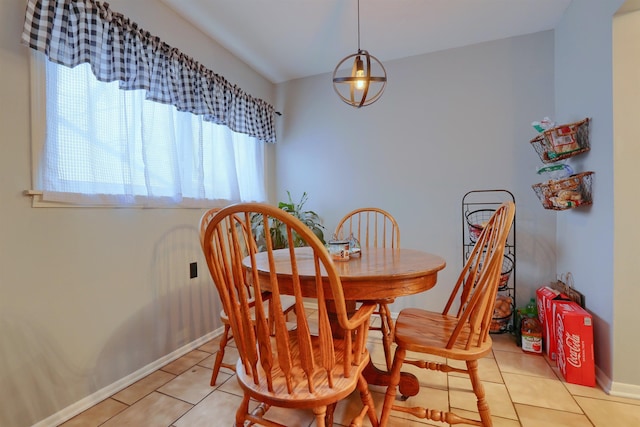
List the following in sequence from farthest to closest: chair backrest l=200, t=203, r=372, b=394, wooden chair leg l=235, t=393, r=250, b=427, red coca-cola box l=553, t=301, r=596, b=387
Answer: red coca-cola box l=553, t=301, r=596, b=387 → wooden chair leg l=235, t=393, r=250, b=427 → chair backrest l=200, t=203, r=372, b=394

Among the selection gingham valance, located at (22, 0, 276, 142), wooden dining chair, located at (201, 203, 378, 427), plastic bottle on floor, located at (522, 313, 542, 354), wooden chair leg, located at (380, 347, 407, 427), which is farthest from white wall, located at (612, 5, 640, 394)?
gingham valance, located at (22, 0, 276, 142)

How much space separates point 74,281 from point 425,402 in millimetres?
1939

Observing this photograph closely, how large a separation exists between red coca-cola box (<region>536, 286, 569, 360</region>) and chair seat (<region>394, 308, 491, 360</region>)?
3.10ft

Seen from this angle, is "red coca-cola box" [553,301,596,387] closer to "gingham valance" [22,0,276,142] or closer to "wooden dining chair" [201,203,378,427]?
"wooden dining chair" [201,203,378,427]

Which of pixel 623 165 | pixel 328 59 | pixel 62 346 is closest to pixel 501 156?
pixel 623 165

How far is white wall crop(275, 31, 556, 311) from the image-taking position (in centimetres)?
247

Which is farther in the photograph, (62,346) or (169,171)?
(169,171)

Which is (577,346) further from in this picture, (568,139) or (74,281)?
(74,281)

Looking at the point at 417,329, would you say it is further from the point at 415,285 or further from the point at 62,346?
the point at 62,346

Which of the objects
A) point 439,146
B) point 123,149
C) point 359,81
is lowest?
point 123,149

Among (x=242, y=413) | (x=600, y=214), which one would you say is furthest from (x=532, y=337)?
(x=242, y=413)

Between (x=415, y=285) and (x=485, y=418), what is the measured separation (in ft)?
2.14

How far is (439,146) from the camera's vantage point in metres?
2.73

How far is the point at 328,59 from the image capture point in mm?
2891
